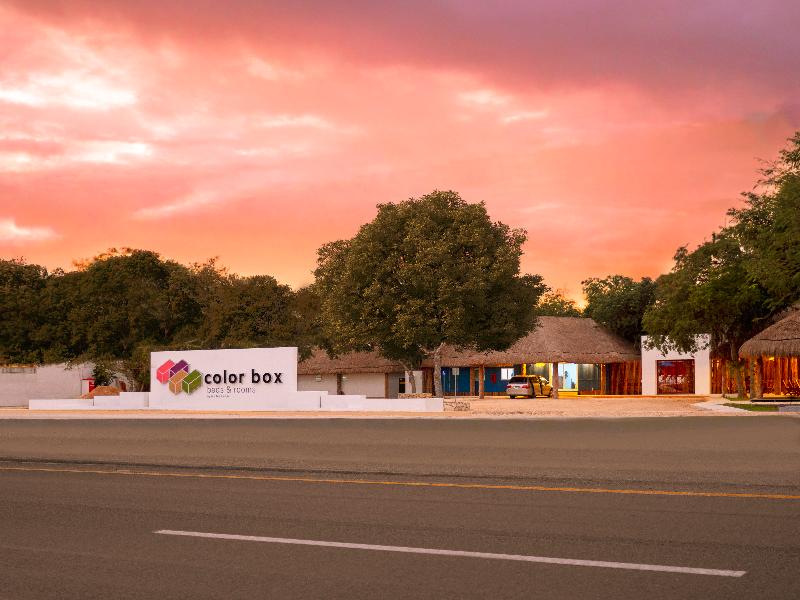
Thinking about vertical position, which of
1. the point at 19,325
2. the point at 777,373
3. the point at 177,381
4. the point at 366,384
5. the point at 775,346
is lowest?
the point at 366,384

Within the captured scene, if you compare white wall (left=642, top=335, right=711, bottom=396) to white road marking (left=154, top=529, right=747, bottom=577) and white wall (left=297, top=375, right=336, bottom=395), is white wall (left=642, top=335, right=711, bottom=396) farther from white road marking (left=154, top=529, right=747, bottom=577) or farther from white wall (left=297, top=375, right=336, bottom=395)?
white road marking (left=154, top=529, right=747, bottom=577)

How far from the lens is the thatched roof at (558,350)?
2692 inches

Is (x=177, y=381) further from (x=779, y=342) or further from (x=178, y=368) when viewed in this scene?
(x=779, y=342)

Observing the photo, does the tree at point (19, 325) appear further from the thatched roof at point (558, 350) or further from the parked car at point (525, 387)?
the parked car at point (525, 387)

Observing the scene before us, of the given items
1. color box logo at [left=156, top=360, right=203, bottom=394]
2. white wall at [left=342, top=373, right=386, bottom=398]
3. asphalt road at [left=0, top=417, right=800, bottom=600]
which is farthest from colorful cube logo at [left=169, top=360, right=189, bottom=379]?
asphalt road at [left=0, top=417, right=800, bottom=600]

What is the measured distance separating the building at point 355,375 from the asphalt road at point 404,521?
171 feet

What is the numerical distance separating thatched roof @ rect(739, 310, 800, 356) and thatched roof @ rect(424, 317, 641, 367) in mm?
22322

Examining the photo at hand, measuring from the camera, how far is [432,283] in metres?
54.7

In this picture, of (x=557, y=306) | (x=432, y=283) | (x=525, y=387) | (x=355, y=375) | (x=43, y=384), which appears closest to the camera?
(x=432, y=283)

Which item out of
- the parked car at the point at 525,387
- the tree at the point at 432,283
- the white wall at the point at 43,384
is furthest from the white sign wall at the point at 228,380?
the parked car at the point at 525,387

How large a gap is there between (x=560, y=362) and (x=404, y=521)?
60.6 metres

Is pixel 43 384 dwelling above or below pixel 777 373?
below

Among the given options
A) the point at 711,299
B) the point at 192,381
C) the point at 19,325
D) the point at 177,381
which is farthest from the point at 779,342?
the point at 19,325

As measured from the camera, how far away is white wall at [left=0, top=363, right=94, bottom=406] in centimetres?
6694
